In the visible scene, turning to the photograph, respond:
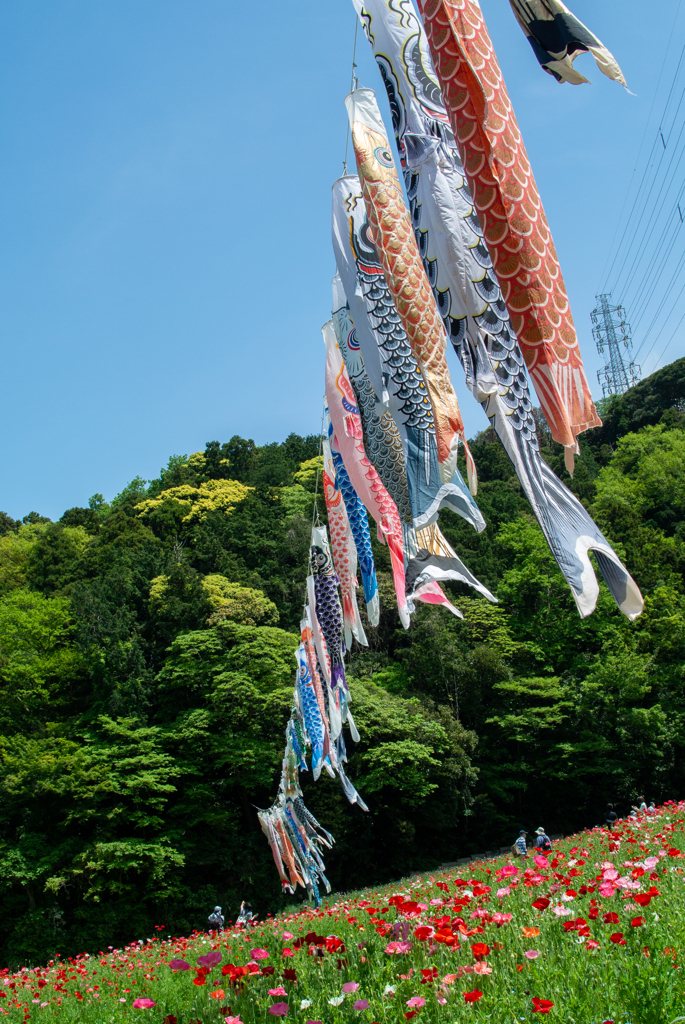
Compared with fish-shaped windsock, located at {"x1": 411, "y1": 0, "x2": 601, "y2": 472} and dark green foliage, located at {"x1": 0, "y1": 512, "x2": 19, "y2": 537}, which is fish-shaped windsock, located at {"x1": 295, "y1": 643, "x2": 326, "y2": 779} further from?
dark green foliage, located at {"x1": 0, "y1": 512, "x2": 19, "y2": 537}

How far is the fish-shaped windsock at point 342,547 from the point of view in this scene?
26.7 ft

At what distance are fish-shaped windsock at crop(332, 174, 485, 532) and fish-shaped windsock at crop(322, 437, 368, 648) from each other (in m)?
1.77

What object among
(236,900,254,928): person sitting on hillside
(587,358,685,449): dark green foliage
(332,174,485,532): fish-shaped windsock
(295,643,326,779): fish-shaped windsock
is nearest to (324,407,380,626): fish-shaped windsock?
(332,174,485,532): fish-shaped windsock

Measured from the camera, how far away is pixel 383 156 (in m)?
5.84

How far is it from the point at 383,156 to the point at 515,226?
7.62 feet

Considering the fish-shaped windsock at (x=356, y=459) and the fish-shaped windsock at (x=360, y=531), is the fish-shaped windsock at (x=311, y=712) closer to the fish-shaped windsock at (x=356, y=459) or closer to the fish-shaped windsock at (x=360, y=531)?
the fish-shaped windsock at (x=360, y=531)

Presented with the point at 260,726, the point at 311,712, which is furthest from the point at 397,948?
the point at 260,726

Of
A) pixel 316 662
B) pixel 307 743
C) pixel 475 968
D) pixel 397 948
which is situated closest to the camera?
pixel 475 968

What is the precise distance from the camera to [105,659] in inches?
869

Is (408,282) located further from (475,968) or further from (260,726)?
(260,726)


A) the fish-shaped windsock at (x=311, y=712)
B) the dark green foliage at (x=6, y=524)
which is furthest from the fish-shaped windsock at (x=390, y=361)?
the dark green foliage at (x=6, y=524)

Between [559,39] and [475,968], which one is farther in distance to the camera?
[559,39]

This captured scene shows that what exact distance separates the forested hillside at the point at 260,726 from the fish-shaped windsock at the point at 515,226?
16400mm

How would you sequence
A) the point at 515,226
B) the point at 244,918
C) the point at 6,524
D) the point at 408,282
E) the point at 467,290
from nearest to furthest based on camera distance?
the point at 515,226 < the point at 467,290 < the point at 408,282 < the point at 244,918 < the point at 6,524
